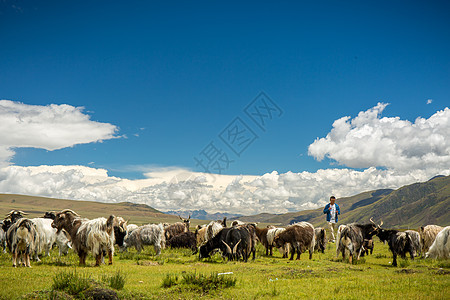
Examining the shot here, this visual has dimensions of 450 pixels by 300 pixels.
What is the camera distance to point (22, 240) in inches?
572

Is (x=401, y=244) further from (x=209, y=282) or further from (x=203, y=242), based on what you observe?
(x=209, y=282)

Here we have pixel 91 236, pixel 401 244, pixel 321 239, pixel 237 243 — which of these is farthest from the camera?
pixel 321 239

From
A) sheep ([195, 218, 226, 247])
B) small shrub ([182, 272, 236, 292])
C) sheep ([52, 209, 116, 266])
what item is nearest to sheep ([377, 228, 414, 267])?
sheep ([195, 218, 226, 247])

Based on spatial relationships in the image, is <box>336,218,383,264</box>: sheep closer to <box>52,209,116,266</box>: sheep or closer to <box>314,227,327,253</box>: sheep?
<box>314,227,327,253</box>: sheep

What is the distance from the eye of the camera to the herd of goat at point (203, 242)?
50.1 ft

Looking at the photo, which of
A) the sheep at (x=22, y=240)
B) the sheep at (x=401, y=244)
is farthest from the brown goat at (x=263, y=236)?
the sheep at (x=22, y=240)

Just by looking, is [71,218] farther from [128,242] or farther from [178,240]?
[178,240]

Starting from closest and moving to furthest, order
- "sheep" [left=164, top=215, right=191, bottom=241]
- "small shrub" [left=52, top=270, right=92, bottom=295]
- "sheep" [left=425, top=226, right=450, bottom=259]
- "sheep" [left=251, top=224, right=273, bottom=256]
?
"small shrub" [left=52, top=270, right=92, bottom=295] < "sheep" [left=425, top=226, right=450, bottom=259] < "sheep" [left=251, top=224, right=273, bottom=256] < "sheep" [left=164, top=215, right=191, bottom=241]

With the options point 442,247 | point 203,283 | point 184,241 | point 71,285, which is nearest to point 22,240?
point 71,285

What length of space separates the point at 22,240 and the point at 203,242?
10408 millimetres

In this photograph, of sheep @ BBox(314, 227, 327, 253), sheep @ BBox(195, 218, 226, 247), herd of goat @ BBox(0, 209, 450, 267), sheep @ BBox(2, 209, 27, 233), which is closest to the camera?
herd of goat @ BBox(0, 209, 450, 267)

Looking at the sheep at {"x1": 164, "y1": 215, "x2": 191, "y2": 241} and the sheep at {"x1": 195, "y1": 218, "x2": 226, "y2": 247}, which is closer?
the sheep at {"x1": 195, "y1": 218, "x2": 226, "y2": 247}

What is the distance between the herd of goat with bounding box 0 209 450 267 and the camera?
50.1 feet

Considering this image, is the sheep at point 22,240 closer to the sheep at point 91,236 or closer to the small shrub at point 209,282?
the sheep at point 91,236
